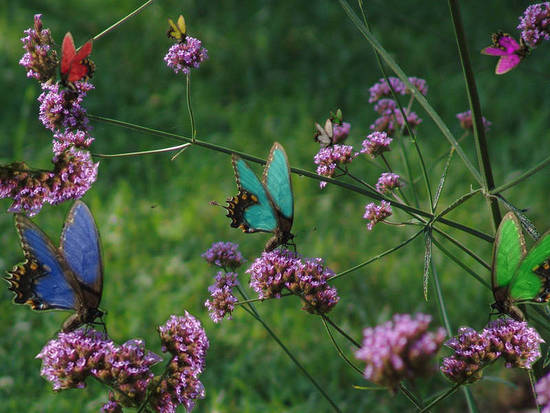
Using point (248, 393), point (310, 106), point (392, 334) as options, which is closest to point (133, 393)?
point (392, 334)

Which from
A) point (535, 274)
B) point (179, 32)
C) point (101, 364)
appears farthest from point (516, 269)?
point (179, 32)

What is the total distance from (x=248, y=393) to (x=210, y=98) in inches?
105

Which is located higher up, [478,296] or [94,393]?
[478,296]

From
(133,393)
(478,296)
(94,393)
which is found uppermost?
(478,296)

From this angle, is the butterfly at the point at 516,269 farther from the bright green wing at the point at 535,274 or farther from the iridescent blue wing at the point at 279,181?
the iridescent blue wing at the point at 279,181

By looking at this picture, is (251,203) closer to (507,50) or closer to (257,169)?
(507,50)

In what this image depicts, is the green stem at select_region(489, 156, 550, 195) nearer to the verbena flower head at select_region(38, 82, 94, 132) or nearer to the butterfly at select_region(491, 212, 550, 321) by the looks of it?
the butterfly at select_region(491, 212, 550, 321)

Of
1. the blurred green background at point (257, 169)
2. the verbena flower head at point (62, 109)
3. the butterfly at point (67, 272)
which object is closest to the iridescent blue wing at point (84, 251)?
the butterfly at point (67, 272)

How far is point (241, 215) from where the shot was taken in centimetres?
193

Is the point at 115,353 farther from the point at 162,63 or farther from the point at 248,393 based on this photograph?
the point at 162,63

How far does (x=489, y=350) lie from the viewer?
1.54m

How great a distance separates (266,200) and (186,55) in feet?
1.54

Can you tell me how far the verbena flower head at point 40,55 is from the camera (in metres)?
1.72

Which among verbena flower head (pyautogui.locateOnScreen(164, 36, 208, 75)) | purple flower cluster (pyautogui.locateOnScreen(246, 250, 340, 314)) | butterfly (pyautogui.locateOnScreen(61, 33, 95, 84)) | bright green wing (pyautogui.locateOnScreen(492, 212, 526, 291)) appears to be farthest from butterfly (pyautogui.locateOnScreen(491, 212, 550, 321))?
butterfly (pyautogui.locateOnScreen(61, 33, 95, 84))
